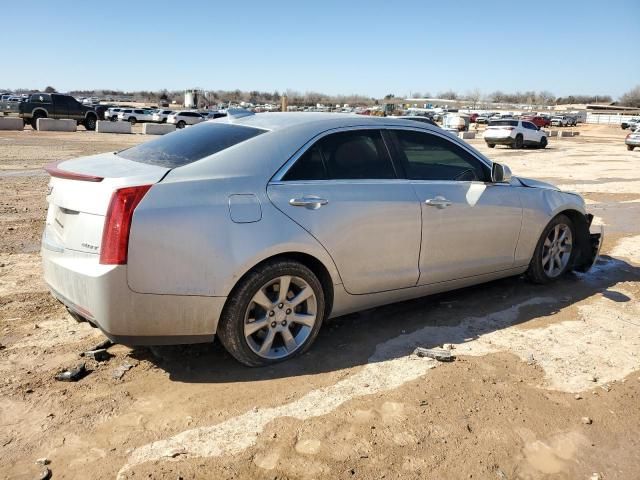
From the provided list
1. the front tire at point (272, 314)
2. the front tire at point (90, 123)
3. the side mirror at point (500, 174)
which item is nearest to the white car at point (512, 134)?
the front tire at point (90, 123)

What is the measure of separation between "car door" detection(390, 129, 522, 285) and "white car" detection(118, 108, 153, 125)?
47.3m

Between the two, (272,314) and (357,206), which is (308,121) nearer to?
(357,206)

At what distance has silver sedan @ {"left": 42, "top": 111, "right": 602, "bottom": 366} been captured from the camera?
10.5 ft

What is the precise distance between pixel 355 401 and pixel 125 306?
1.45 metres

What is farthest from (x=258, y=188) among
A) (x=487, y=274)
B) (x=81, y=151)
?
(x=81, y=151)

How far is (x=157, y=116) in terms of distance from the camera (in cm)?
4931

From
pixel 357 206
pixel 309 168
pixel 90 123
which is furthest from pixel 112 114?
pixel 357 206

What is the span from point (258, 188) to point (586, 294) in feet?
12.2

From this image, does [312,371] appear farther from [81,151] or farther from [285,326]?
[81,151]

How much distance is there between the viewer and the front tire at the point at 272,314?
346 centimetres

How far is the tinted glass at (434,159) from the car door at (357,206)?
20cm

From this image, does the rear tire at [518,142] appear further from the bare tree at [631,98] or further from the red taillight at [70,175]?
the bare tree at [631,98]

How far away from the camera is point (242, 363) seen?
3.62 m

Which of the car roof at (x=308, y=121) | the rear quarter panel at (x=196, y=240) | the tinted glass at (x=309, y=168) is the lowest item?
the rear quarter panel at (x=196, y=240)
